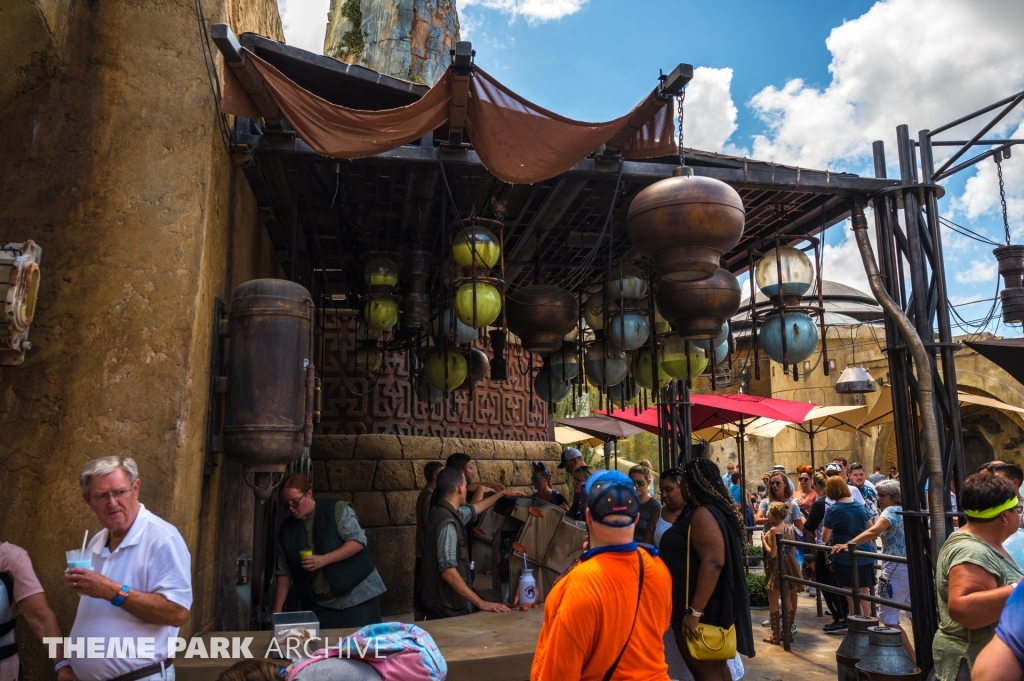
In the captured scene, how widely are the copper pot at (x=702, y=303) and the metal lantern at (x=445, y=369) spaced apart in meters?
1.65

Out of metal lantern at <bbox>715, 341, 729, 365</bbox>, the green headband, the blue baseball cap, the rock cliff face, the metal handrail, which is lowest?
the metal handrail

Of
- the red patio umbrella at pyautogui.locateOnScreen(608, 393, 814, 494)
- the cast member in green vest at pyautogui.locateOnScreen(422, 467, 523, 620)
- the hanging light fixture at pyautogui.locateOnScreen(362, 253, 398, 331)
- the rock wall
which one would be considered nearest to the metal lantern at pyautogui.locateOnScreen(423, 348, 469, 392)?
the hanging light fixture at pyautogui.locateOnScreen(362, 253, 398, 331)

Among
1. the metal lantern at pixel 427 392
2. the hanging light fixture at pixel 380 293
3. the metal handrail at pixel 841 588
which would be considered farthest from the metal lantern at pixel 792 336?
the metal lantern at pixel 427 392

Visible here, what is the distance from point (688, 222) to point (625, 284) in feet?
4.59

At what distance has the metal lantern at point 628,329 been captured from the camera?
531 centimetres

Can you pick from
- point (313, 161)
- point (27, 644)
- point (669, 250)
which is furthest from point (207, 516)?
point (669, 250)

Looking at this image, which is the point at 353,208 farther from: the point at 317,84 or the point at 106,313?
the point at 106,313

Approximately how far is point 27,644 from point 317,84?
3.35m

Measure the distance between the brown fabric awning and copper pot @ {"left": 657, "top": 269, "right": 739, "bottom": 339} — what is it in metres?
1.28

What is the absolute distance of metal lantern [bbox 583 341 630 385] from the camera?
6.00m

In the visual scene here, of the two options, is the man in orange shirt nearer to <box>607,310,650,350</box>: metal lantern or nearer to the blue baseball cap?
the blue baseball cap

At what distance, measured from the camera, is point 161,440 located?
11.0 ft

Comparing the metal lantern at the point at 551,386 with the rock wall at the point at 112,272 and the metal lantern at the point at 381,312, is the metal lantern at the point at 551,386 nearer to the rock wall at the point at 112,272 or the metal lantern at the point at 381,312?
Result: the metal lantern at the point at 381,312

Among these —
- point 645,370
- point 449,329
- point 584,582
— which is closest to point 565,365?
point 645,370
